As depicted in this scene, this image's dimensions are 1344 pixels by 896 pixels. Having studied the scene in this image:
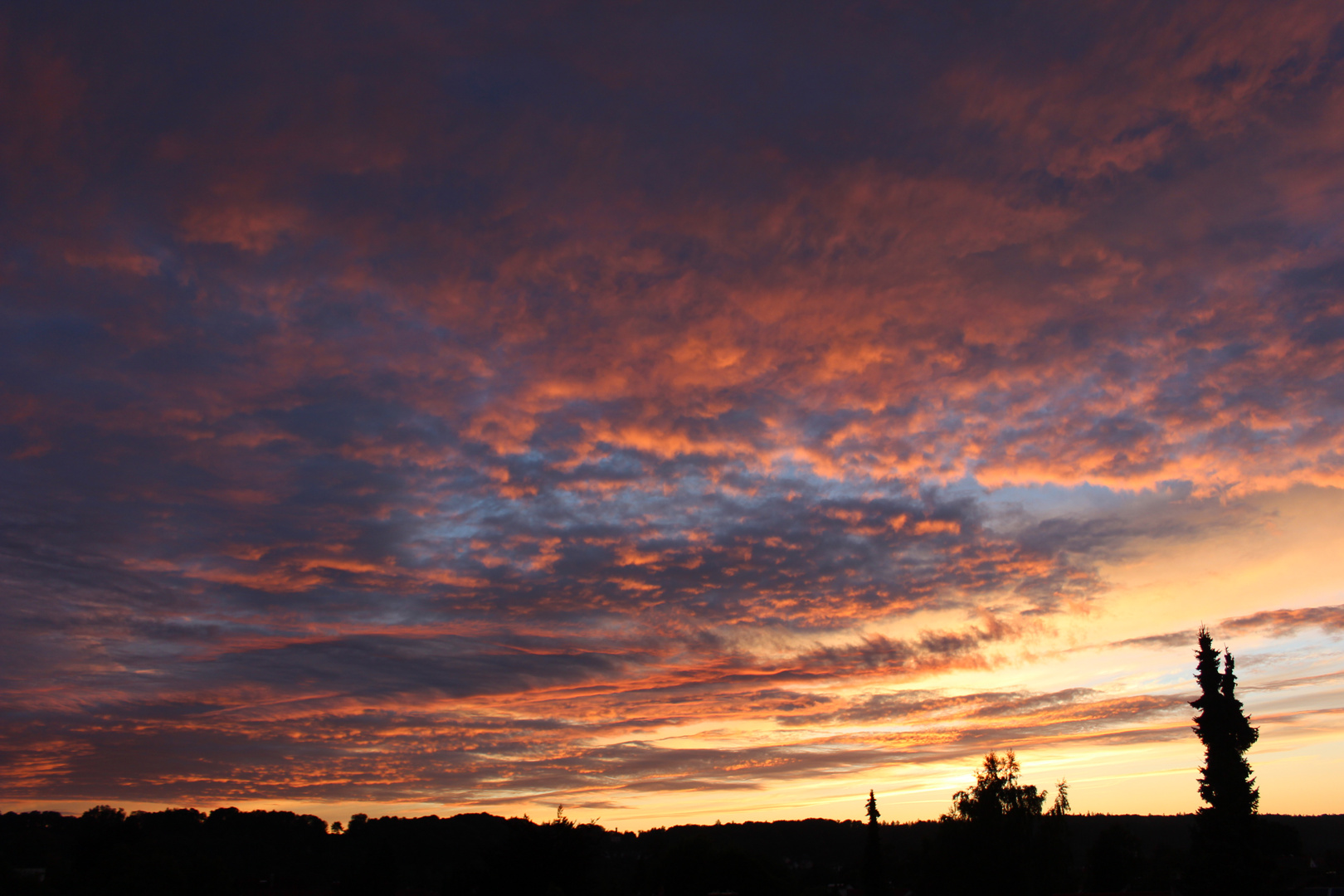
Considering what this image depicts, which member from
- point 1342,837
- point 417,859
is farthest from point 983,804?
point 1342,837

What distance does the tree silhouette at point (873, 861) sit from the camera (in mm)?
79438

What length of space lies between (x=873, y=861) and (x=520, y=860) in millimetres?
59946

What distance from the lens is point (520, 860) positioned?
35.2 m

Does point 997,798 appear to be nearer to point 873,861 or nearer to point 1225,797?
point 1225,797

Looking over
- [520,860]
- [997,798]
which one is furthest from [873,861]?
[520,860]

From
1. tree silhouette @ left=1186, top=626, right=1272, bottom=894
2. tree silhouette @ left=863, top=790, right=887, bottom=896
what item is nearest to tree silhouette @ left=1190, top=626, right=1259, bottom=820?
tree silhouette @ left=1186, top=626, right=1272, bottom=894

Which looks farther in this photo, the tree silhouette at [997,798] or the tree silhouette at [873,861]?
the tree silhouette at [873,861]

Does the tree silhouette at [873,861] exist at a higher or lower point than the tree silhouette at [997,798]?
lower

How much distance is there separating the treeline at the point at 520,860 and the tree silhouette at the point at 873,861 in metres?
0.24

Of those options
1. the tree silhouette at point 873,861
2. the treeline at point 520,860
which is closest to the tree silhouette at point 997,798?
the treeline at point 520,860

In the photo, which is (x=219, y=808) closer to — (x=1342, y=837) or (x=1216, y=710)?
(x=1216, y=710)

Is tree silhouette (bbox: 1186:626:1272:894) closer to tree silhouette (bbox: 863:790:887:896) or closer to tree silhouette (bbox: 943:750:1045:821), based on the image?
tree silhouette (bbox: 943:750:1045:821)

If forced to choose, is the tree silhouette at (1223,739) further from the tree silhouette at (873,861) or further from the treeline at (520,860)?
the tree silhouette at (873,861)

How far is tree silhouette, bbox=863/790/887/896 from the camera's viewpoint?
261 feet
